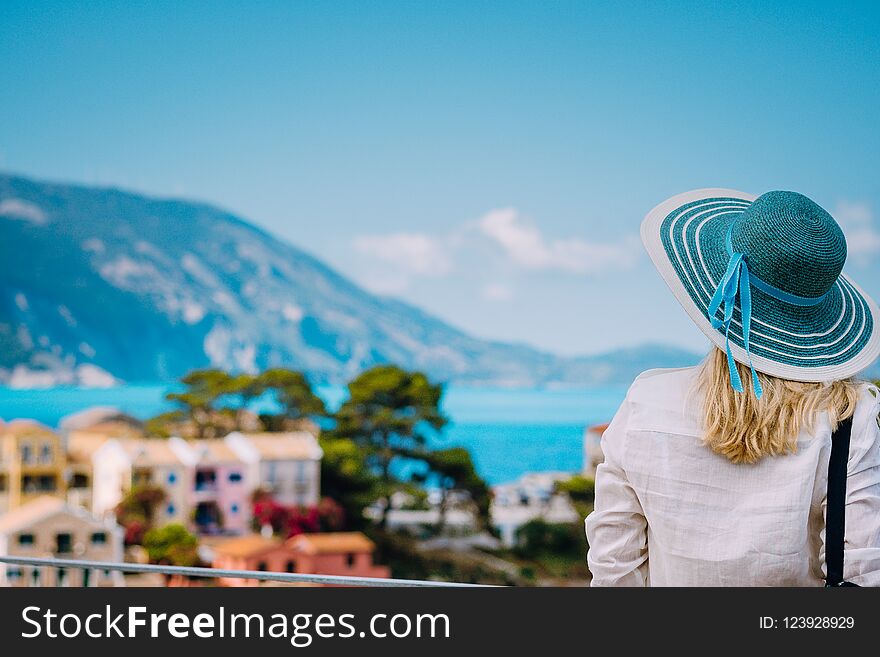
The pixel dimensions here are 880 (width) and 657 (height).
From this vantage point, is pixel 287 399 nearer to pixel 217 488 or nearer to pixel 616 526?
pixel 217 488

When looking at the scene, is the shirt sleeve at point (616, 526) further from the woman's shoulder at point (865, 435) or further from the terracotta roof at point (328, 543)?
the terracotta roof at point (328, 543)

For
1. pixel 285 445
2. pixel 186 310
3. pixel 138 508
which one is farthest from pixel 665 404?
pixel 186 310

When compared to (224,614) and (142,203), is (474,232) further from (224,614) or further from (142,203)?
(224,614)

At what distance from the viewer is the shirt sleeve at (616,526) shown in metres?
0.62

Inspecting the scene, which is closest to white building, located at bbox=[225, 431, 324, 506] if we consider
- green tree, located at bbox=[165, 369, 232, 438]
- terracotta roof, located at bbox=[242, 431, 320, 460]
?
terracotta roof, located at bbox=[242, 431, 320, 460]

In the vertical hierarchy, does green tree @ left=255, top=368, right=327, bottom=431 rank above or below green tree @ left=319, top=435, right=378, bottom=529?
Result: above

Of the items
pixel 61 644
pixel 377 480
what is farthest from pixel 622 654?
pixel 377 480

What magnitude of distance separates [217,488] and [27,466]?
5.90 ft

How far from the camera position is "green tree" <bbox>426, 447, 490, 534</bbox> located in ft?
32.8

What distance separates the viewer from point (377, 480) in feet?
33.0

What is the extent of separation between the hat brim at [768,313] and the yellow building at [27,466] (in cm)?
952

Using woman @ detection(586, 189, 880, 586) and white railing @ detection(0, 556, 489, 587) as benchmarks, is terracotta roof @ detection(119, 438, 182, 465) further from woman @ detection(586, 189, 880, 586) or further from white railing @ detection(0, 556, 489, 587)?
woman @ detection(586, 189, 880, 586)

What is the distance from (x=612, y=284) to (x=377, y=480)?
478 inches

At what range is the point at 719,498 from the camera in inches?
23.2
